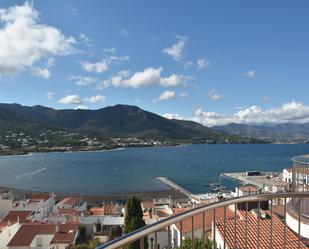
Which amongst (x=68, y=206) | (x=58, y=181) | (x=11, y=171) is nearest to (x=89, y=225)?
(x=68, y=206)

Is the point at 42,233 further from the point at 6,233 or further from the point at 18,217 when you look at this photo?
the point at 18,217

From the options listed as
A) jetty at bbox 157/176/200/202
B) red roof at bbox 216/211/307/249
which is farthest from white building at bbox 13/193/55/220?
red roof at bbox 216/211/307/249

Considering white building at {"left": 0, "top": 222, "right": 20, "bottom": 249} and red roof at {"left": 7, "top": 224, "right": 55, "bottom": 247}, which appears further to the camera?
white building at {"left": 0, "top": 222, "right": 20, "bottom": 249}

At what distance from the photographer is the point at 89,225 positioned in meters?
29.3

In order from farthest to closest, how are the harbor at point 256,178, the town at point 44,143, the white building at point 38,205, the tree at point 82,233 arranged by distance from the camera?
1. the town at point 44,143
2. the harbor at point 256,178
3. the white building at point 38,205
4. the tree at point 82,233

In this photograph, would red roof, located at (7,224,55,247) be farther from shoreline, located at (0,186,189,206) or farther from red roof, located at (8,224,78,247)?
shoreline, located at (0,186,189,206)

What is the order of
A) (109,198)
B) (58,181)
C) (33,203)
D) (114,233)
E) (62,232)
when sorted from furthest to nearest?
1. (58,181)
2. (109,198)
3. (33,203)
4. (114,233)
5. (62,232)

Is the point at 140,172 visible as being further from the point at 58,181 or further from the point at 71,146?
the point at 71,146

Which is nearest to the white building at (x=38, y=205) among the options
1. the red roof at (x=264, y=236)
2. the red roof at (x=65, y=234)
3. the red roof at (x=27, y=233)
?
the red roof at (x=65, y=234)

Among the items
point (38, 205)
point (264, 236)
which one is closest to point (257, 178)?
point (38, 205)

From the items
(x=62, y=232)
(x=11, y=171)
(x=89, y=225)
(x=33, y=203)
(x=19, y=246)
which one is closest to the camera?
(x=19, y=246)

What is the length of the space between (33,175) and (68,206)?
4723cm

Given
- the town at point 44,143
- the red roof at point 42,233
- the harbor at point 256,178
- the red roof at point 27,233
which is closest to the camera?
the red roof at point 27,233

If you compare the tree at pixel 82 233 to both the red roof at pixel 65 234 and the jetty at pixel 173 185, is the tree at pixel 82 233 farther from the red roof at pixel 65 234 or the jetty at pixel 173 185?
the jetty at pixel 173 185
